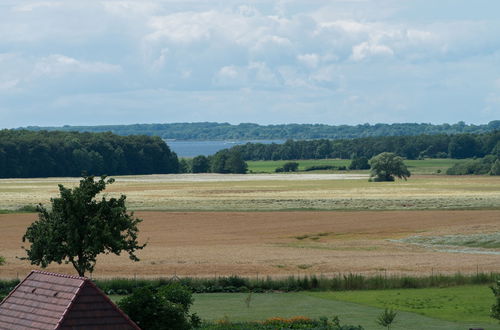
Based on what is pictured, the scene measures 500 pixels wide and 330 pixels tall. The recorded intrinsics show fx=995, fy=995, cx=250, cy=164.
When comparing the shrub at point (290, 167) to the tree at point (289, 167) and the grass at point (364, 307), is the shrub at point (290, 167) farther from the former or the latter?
the grass at point (364, 307)

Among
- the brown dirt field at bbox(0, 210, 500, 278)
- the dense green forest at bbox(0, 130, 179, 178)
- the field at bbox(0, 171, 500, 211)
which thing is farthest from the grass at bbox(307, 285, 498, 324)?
the dense green forest at bbox(0, 130, 179, 178)

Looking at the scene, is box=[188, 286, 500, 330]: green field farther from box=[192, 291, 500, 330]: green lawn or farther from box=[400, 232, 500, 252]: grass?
box=[400, 232, 500, 252]: grass

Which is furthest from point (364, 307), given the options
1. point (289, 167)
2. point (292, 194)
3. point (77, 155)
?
point (289, 167)

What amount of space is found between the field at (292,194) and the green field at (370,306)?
47721 mm

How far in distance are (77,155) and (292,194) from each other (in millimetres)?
76536

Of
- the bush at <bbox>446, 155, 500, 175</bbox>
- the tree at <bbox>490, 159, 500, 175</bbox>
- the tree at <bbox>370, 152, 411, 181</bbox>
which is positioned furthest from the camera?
the bush at <bbox>446, 155, 500, 175</bbox>

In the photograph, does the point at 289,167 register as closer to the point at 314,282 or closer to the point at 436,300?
the point at 314,282

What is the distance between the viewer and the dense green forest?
175000 millimetres

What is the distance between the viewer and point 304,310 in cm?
4006

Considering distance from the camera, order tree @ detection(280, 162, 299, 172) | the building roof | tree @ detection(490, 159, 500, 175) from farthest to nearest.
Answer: tree @ detection(280, 162, 299, 172) → tree @ detection(490, 159, 500, 175) → the building roof

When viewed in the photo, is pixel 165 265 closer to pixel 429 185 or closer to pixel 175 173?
pixel 429 185

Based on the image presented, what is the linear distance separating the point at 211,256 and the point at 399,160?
3699 inches

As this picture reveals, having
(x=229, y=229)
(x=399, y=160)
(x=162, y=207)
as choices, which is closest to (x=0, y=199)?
(x=162, y=207)

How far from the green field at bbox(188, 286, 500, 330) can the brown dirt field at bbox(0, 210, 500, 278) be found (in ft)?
22.4
